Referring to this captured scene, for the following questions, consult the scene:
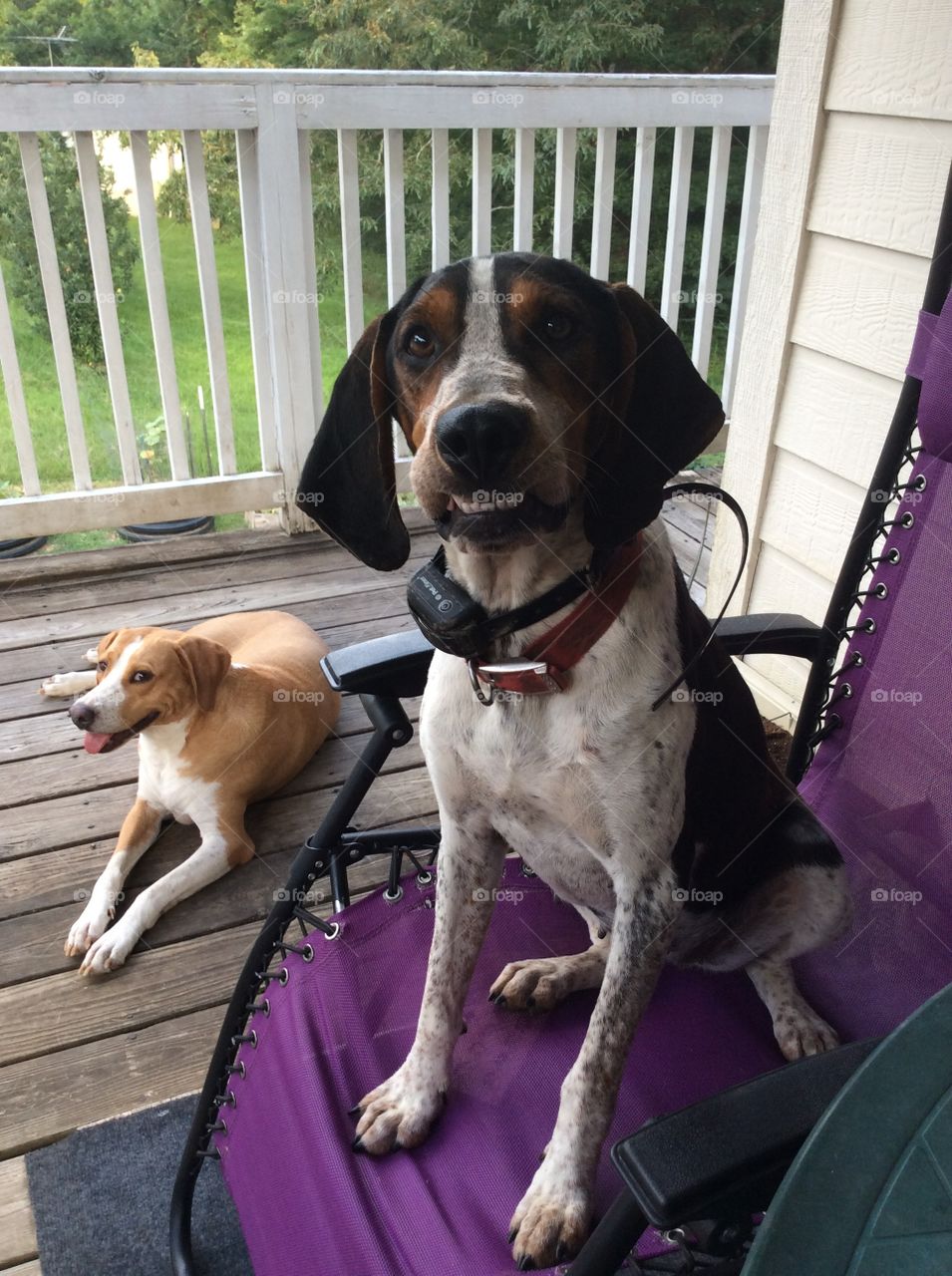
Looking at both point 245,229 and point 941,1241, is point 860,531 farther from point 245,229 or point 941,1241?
point 245,229

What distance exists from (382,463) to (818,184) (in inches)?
58.3

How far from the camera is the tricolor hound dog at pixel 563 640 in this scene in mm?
1122

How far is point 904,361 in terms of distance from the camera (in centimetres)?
207

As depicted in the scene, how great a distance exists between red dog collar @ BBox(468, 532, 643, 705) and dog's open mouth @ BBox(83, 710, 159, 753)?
4.04 feet

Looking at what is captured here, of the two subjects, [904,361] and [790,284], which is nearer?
[904,361]

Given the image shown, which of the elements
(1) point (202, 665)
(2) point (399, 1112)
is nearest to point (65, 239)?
(1) point (202, 665)

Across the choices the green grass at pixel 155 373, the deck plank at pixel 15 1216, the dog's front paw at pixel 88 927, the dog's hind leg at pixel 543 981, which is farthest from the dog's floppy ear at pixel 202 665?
the green grass at pixel 155 373

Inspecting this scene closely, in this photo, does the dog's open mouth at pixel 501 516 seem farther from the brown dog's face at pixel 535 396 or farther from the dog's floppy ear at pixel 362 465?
the dog's floppy ear at pixel 362 465

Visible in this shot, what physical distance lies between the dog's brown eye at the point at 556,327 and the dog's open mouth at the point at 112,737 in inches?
54.0

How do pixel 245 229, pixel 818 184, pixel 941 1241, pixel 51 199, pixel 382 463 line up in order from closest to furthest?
pixel 941 1241, pixel 382 463, pixel 818 184, pixel 245 229, pixel 51 199

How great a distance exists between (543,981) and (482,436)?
73 centimetres

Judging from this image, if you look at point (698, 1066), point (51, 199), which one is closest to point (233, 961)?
point (698, 1066)

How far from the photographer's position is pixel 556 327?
1174mm

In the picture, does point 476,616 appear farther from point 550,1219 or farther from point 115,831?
point 115,831
